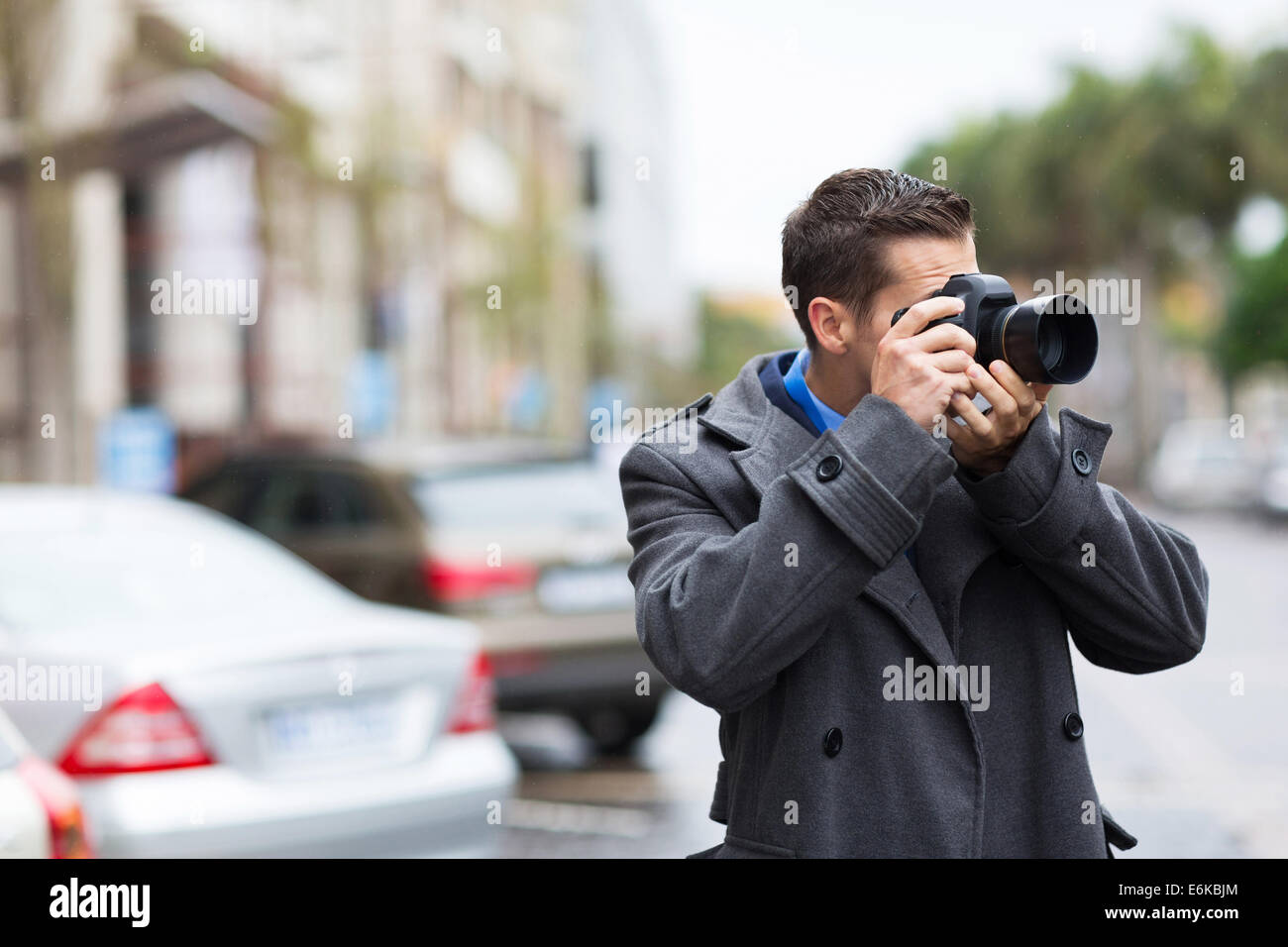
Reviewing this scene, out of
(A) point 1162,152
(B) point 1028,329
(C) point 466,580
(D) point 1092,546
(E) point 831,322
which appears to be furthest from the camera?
(A) point 1162,152

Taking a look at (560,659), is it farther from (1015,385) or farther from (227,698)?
(1015,385)

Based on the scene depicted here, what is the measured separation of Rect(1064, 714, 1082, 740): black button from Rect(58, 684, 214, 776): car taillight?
8.74 feet

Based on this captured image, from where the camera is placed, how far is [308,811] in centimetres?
407

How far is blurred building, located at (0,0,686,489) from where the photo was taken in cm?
1195

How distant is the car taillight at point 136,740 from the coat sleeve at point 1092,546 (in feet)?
8.64

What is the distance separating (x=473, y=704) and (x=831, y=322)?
9.84ft

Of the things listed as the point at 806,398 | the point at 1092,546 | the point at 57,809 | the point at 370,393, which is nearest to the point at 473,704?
the point at 57,809

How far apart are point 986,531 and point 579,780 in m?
5.62

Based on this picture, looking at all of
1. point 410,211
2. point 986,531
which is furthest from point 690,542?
point 410,211

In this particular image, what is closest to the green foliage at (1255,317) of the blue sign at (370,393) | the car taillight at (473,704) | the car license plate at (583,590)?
the blue sign at (370,393)

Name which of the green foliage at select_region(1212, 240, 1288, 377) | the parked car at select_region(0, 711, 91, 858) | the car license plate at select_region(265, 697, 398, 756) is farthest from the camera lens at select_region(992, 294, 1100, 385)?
the green foliage at select_region(1212, 240, 1288, 377)

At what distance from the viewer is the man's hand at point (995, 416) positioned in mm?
1754
